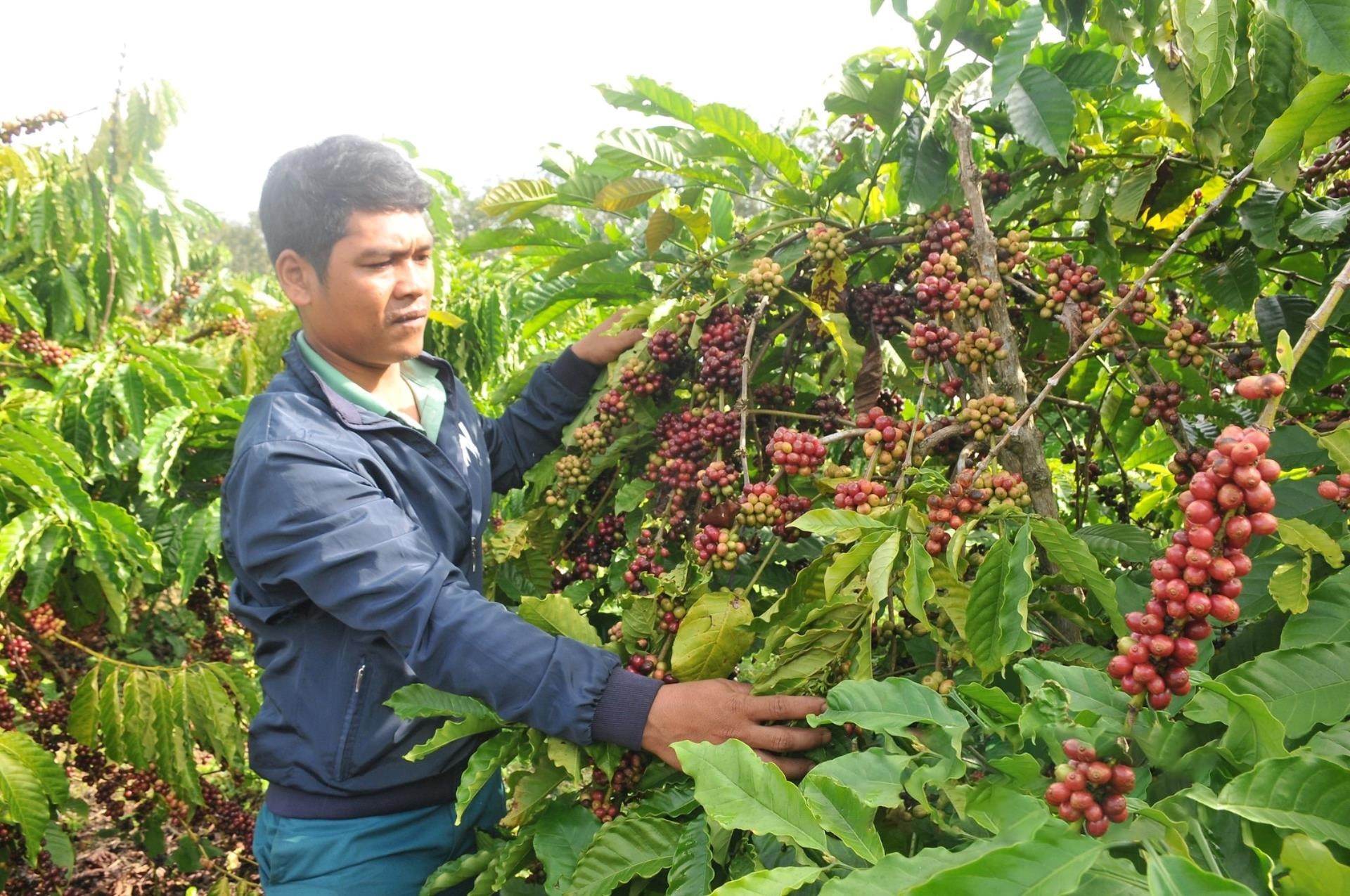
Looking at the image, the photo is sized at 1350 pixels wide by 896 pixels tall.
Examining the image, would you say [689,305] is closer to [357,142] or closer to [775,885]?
[357,142]

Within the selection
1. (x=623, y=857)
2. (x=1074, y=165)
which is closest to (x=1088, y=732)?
(x=623, y=857)

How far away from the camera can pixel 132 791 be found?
324 cm

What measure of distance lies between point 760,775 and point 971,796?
197 mm

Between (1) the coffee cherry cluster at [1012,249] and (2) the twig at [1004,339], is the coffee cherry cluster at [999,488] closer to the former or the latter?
(2) the twig at [1004,339]

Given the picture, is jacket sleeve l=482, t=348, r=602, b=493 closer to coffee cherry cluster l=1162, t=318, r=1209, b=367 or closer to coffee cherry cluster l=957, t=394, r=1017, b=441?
coffee cherry cluster l=957, t=394, r=1017, b=441

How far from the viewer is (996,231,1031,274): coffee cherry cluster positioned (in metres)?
1.49

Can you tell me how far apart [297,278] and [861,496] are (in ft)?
4.40

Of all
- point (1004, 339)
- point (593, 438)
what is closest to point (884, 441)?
point (1004, 339)

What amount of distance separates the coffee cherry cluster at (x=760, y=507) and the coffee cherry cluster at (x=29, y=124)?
Answer: 367 centimetres

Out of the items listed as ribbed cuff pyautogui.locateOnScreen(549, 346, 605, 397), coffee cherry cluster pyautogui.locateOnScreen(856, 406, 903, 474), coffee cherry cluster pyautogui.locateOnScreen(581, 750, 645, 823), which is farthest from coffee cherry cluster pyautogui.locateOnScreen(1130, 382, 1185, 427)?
ribbed cuff pyautogui.locateOnScreen(549, 346, 605, 397)

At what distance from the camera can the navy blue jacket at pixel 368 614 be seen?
1.43 m

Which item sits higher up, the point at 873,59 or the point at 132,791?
the point at 873,59

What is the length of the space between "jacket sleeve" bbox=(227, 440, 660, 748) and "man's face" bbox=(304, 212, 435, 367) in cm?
37

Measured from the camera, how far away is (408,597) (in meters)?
1.52
